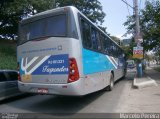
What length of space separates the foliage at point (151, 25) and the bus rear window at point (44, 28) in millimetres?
14259

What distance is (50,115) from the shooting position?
825 centimetres

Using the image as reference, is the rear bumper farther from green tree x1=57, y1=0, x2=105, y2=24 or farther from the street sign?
green tree x1=57, y1=0, x2=105, y2=24

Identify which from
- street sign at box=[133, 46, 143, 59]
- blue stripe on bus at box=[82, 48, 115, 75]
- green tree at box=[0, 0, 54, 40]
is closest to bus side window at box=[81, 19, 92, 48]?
blue stripe on bus at box=[82, 48, 115, 75]

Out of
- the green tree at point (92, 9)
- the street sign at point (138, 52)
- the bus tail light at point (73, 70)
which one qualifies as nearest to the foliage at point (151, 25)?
the street sign at point (138, 52)

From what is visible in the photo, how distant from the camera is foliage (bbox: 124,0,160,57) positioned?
71.3 feet

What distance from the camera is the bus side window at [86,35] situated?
30.6 ft

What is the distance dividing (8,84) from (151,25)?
15.7 m

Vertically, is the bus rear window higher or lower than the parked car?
higher

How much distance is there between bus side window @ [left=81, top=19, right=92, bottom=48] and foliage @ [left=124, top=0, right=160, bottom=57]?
12.8 meters

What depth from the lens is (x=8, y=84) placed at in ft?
36.8

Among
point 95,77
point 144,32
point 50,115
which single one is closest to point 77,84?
point 50,115

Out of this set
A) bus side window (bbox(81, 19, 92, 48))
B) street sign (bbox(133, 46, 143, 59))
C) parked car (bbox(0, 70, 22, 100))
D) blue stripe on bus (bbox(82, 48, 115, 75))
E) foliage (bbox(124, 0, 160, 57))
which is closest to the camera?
blue stripe on bus (bbox(82, 48, 115, 75))

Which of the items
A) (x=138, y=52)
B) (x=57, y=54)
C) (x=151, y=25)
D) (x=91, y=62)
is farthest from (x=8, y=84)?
(x=151, y=25)

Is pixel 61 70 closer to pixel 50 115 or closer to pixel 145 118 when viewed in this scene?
pixel 50 115
